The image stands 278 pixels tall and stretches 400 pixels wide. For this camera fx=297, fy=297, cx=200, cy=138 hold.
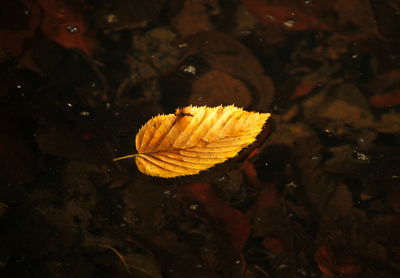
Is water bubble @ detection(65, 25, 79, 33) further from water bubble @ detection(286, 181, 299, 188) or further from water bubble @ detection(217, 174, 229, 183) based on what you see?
water bubble @ detection(286, 181, 299, 188)

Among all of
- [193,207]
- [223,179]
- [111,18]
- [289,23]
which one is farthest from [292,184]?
[111,18]

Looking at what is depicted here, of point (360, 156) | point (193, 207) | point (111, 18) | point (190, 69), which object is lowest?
point (193, 207)

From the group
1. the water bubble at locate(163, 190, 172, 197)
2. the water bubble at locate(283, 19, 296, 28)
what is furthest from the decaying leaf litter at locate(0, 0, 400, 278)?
the water bubble at locate(283, 19, 296, 28)

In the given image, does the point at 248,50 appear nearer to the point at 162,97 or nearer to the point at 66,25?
the point at 162,97

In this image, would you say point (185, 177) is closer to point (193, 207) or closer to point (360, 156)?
point (193, 207)

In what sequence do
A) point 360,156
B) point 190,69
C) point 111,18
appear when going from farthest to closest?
point 111,18 → point 190,69 → point 360,156

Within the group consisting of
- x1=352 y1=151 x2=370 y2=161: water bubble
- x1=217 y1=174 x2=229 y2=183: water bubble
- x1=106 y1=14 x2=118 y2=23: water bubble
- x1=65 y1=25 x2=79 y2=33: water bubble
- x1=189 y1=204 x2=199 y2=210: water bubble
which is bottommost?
x1=189 y1=204 x2=199 y2=210: water bubble

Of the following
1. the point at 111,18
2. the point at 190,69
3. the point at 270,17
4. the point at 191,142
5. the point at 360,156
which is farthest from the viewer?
the point at 270,17

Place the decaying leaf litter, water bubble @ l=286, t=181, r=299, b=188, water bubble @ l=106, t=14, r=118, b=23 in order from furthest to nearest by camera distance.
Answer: water bubble @ l=106, t=14, r=118, b=23 → water bubble @ l=286, t=181, r=299, b=188 → the decaying leaf litter
